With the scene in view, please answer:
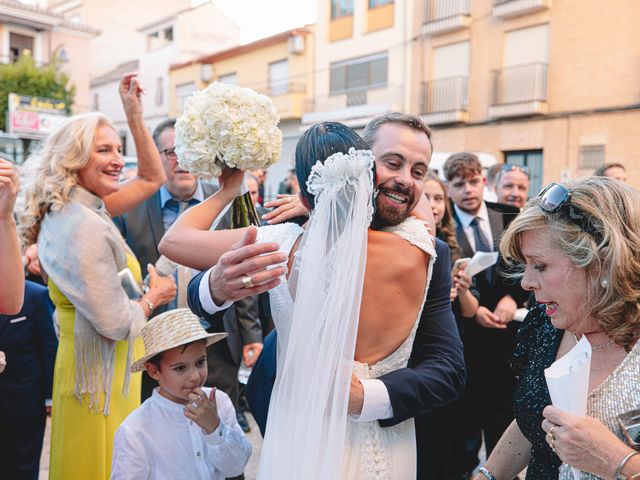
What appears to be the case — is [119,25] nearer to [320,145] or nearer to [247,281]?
[320,145]

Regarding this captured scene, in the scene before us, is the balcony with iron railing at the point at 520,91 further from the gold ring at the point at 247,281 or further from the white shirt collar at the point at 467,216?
the gold ring at the point at 247,281

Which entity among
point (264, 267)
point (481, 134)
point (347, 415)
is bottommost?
point (347, 415)

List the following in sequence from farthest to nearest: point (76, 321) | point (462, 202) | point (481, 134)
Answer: point (481, 134) < point (462, 202) < point (76, 321)

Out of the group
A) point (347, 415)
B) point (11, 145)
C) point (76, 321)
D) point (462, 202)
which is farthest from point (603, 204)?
point (11, 145)

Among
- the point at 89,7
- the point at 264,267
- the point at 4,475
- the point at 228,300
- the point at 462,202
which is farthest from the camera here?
the point at 89,7


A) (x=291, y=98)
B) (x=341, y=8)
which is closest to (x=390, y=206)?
(x=341, y=8)

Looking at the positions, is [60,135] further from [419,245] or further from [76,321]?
[419,245]

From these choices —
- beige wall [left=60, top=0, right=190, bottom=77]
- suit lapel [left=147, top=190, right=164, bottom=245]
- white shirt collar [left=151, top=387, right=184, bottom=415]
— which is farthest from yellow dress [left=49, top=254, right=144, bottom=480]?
beige wall [left=60, top=0, right=190, bottom=77]

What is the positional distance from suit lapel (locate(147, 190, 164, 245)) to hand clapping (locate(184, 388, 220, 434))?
4.74ft

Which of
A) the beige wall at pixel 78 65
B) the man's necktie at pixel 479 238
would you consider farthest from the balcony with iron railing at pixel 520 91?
the beige wall at pixel 78 65

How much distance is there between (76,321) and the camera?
2.84m

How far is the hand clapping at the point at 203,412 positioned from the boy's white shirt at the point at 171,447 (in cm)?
4

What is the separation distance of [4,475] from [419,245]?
2.51 meters

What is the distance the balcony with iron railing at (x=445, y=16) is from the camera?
17.9m
